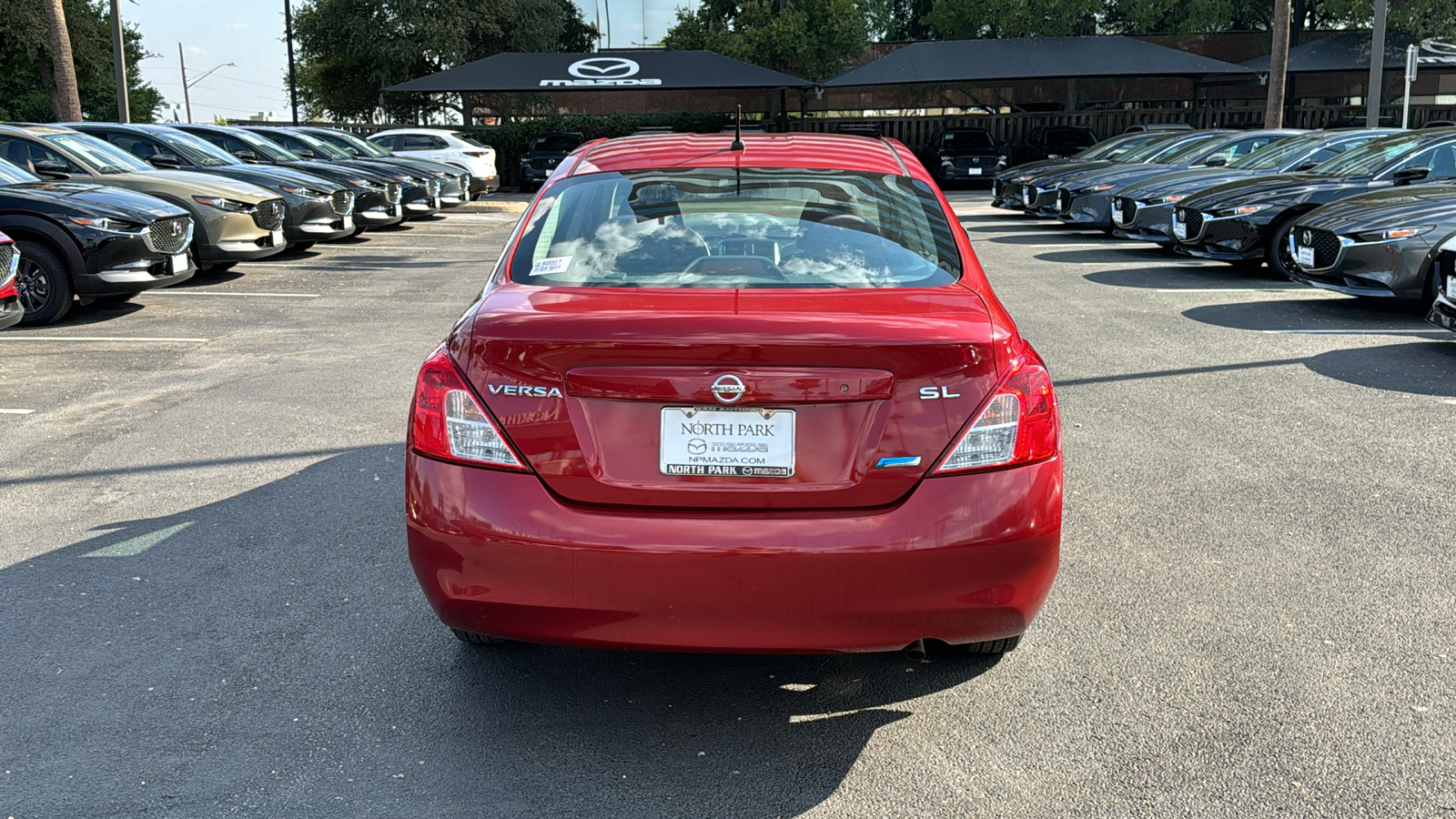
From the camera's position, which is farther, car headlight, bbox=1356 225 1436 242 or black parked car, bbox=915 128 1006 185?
black parked car, bbox=915 128 1006 185

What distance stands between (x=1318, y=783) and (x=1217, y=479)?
2854mm

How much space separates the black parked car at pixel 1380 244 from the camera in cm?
998

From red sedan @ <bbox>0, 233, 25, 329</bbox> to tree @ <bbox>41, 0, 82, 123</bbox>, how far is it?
17.8 m

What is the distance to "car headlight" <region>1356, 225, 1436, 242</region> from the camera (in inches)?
395

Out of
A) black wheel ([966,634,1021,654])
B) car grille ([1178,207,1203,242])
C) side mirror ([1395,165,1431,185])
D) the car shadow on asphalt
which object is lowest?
the car shadow on asphalt

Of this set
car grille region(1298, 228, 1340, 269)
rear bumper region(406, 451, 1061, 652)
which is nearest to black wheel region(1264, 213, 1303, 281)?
car grille region(1298, 228, 1340, 269)

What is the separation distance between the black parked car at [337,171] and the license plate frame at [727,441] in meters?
15.9

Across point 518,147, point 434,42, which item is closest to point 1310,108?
point 518,147

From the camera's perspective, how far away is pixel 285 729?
11.4 feet

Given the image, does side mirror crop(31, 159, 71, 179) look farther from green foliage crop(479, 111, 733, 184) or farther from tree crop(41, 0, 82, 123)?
green foliage crop(479, 111, 733, 184)

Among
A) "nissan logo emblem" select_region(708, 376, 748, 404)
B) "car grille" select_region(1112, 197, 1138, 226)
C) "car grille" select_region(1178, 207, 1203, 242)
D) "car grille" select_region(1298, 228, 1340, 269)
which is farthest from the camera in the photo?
"car grille" select_region(1112, 197, 1138, 226)

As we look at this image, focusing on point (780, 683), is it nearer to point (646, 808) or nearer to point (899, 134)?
point (646, 808)

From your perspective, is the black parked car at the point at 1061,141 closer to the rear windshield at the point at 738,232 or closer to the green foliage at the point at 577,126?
the green foliage at the point at 577,126

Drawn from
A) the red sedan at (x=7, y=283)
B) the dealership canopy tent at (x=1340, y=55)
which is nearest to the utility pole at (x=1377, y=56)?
the dealership canopy tent at (x=1340, y=55)
